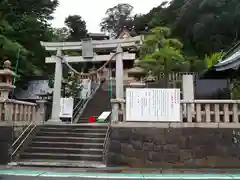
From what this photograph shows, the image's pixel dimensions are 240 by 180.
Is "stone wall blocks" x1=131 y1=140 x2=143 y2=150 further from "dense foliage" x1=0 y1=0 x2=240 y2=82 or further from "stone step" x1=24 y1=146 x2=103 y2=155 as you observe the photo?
"dense foliage" x1=0 y1=0 x2=240 y2=82

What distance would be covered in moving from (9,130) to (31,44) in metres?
14.1

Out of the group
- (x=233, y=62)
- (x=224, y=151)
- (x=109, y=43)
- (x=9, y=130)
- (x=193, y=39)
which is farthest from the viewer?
(x=193, y=39)

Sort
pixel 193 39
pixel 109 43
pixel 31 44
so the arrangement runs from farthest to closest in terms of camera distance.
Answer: pixel 193 39, pixel 31 44, pixel 109 43

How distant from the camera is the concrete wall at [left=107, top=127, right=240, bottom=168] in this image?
798cm

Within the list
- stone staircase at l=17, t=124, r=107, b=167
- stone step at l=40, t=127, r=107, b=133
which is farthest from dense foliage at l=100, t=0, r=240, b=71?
stone staircase at l=17, t=124, r=107, b=167

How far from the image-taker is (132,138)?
26.9 feet

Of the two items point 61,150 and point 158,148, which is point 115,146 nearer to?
point 158,148

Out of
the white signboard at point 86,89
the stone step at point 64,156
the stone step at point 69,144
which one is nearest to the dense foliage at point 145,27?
the white signboard at point 86,89

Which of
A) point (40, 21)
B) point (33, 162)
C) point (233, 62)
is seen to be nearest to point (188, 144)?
point (233, 62)

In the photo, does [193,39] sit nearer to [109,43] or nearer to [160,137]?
[109,43]

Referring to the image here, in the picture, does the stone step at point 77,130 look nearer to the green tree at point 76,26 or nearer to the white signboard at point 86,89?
the white signboard at point 86,89

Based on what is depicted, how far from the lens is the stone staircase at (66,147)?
27.6 feet

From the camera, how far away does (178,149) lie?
806 cm

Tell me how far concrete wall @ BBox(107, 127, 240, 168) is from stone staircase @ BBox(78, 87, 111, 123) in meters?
8.68
